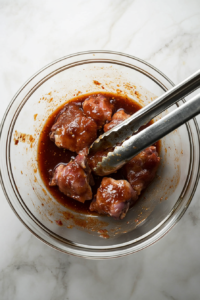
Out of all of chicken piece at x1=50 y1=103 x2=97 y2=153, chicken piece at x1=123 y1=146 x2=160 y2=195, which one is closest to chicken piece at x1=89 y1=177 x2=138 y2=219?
chicken piece at x1=123 y1=146 x2=160 y2=195

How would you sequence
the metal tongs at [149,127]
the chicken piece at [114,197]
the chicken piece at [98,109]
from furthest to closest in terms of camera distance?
the chicken piece at [98,109]
the chicken piece at [114,197]
the metal tongs at [149,127]

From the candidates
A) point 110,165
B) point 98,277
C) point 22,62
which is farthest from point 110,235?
point 22,62

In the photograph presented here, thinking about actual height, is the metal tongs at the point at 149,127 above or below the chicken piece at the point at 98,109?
below

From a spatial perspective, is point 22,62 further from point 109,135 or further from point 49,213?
point 49,213

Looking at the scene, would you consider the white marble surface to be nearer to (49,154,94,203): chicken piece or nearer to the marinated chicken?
the marinated chicken

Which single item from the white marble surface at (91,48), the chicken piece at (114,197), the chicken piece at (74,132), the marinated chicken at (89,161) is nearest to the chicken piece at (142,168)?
the marinated chicken at (89,161)

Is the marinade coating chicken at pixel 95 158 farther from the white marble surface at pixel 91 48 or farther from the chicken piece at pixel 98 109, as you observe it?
the white marble surface at pixel 91 48
